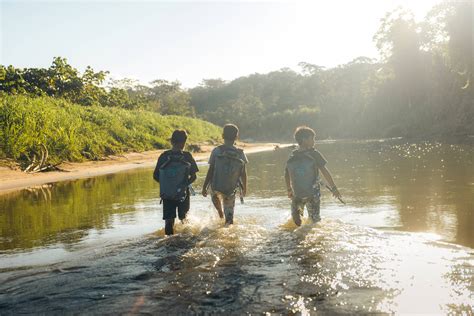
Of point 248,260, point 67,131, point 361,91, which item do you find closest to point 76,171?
point 67,131

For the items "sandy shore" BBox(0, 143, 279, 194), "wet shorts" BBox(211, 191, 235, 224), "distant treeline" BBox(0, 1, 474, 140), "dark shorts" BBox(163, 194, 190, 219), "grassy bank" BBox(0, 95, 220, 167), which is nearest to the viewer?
"dark shorts" BBox(163, 194, 190, 219)

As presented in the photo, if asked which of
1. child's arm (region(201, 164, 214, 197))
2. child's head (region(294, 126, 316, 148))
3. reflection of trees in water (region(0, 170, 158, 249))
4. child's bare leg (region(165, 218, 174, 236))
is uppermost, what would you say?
child's head (region(294, 126, 316, 148))

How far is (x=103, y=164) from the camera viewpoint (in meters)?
22.6

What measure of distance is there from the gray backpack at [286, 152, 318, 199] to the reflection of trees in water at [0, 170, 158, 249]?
375 cm

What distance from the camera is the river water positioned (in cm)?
390

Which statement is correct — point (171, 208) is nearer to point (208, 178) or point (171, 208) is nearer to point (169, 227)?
point (169, 227)

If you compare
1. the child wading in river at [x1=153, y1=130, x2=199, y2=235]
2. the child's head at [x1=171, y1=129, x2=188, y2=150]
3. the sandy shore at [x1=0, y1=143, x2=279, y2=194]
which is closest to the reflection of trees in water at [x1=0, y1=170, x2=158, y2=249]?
the sandy shore at [x1=0, y1=143, x2=279, y2=194]

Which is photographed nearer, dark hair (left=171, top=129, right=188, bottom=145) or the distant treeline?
dark hair (left=171, top=129, right=188, bottom=145)

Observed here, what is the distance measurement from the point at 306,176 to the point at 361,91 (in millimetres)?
72796

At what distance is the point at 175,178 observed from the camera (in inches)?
276

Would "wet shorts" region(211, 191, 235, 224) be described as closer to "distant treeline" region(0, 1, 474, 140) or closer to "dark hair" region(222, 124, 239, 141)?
"dark hair" region(222, 124, 239, 141)

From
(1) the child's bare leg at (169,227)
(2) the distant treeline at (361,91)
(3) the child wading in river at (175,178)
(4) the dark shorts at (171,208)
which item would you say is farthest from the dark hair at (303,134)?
(2) the distant treeline at (361,91)

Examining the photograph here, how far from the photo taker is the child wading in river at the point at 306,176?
23.2 ft

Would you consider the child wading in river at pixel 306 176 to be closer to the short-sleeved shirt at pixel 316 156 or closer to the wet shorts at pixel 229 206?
the short-sleeved shirt at pixel 316 156
